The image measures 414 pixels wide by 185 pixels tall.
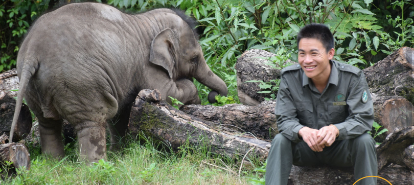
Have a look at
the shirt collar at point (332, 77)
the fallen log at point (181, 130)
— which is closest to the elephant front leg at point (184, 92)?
the fallen log at point (181, 130)

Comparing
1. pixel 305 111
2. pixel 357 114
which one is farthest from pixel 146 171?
pixel 357 114

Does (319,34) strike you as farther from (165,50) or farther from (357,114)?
(165,50)

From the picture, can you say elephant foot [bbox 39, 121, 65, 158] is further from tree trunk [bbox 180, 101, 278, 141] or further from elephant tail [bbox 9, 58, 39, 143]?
tree trunk [bbox 180, 101, 278, 141]

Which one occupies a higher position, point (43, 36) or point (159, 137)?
point (43, 36)

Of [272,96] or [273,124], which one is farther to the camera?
[272,96]

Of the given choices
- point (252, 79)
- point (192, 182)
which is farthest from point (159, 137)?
point (252, 79)

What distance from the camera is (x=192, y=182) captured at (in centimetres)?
382

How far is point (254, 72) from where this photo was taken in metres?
5.72

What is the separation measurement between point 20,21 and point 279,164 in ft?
23.0

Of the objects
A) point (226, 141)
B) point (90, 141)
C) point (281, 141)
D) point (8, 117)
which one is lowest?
point (8, 117)

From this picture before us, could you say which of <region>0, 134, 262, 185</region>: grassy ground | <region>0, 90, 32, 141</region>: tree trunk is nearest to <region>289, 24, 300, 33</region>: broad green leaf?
<region>0, 134, 262, 185</region>: grassy ground

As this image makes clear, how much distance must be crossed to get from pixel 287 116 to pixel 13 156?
7.54 feet

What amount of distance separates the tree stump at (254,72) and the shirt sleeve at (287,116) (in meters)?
1.99

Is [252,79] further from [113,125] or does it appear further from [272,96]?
[113,125]
